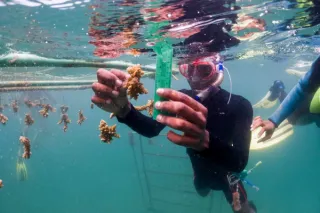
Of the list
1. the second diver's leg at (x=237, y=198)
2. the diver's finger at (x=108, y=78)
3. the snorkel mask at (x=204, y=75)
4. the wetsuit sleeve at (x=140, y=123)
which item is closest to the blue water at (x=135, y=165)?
the snorkel mask at (x=204, y=75)

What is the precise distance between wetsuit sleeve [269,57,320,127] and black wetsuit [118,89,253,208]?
5.93ft

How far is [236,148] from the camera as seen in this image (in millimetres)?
3117

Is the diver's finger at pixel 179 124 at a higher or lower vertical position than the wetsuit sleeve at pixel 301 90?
higher

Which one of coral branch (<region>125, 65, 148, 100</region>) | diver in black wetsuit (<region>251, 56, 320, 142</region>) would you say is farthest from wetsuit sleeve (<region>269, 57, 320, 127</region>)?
coral branch (<region>125, 65, 148, 100</region>)

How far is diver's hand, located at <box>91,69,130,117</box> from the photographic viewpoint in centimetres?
285

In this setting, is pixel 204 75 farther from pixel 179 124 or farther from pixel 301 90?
pixel 179 124

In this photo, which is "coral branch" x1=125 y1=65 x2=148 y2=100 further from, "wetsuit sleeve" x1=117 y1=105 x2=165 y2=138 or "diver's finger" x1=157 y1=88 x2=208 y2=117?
"diver's finger" x1=157 y1=88 x2=208 y2=117

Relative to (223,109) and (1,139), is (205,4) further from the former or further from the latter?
(1,139)

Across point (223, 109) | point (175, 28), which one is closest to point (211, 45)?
point (175, 28)

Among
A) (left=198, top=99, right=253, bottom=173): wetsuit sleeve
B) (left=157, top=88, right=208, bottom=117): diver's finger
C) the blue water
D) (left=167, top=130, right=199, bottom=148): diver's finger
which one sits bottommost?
the blue water

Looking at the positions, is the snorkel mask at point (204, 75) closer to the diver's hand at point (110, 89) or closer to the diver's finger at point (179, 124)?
the diver's hand at point (110, 89)

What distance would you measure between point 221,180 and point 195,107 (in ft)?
17.7

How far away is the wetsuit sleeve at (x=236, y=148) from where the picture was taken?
2.69 metres

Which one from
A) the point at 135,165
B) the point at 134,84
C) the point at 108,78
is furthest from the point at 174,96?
the point at 135,165
